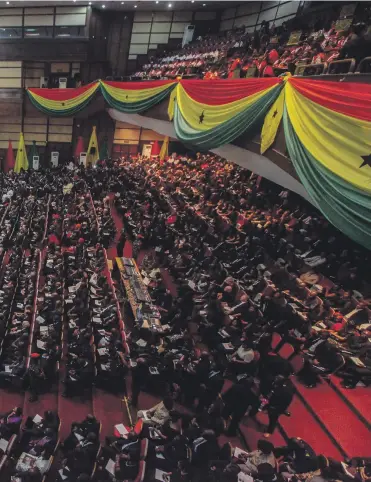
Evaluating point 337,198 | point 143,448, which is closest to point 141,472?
point 143,448

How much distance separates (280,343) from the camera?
512cm

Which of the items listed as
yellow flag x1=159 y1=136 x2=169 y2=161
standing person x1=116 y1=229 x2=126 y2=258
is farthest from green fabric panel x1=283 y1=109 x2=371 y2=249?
yellow flag x1=159 y1=136 x2=169 y2=161

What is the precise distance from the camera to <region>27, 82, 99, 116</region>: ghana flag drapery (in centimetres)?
1398

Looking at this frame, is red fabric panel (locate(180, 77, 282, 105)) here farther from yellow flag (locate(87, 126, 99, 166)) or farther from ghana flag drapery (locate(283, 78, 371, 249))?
yellow flag (locate(87, 126, 99, 166))

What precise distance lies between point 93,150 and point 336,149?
15.5 metres

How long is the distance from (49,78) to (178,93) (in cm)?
1192

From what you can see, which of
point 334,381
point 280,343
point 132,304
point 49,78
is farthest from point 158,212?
point 49,78

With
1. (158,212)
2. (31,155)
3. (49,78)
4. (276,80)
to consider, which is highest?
(276,80)

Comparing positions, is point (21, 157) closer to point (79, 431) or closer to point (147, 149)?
point (147, 149)

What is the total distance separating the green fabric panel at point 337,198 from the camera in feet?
9.34

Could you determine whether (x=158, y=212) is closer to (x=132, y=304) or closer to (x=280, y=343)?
(x=132, y=304)

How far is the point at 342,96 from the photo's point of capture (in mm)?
3621

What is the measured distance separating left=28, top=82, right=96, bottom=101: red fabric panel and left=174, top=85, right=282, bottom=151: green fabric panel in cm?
821

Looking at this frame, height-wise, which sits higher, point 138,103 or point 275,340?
point 138,103
